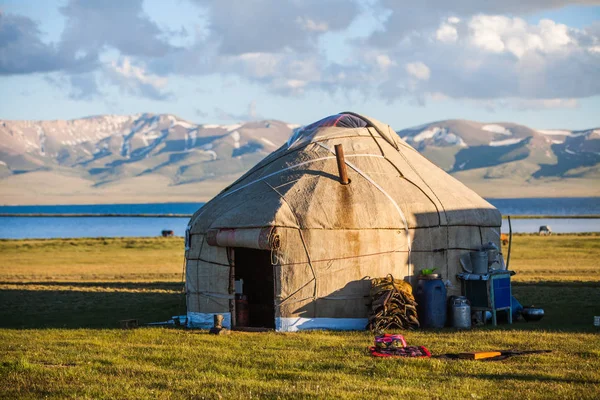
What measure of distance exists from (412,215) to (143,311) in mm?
5734

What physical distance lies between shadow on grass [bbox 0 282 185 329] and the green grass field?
2cm

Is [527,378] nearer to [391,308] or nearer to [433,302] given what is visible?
[391,308]

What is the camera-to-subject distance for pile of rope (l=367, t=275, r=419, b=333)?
1377 cm

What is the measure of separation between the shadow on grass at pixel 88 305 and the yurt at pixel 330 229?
1861 mm

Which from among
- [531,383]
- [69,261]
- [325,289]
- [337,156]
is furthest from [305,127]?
[69,261]

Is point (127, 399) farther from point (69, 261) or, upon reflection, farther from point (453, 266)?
point (69, 261)

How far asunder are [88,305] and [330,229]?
251 inches

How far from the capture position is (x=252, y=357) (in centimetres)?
1139

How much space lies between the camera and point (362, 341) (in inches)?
504

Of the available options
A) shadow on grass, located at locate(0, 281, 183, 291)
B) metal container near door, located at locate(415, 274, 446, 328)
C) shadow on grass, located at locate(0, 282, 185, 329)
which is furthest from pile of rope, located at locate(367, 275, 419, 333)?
shadow on grass, located at locate(0, 281, 183, 291)

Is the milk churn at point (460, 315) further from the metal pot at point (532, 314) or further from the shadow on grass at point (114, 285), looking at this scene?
the shadow on grass at point (114, 285)

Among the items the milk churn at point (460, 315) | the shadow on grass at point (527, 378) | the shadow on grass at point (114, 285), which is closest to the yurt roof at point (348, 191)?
the milk churn at point (460, 315)

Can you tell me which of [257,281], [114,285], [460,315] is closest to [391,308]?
[460,315]

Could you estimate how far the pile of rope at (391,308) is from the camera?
13.8 meters
